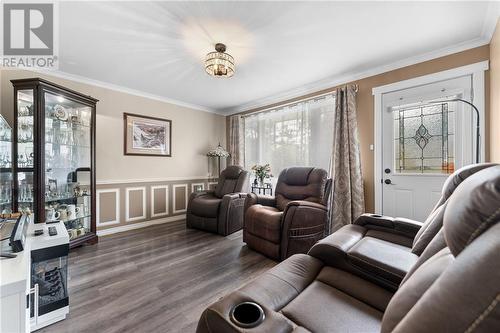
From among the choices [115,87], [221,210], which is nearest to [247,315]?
[221,210]

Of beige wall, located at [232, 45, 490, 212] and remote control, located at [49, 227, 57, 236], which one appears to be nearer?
remote control, located at [49, 227, 57, 236]

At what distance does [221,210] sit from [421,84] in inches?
120

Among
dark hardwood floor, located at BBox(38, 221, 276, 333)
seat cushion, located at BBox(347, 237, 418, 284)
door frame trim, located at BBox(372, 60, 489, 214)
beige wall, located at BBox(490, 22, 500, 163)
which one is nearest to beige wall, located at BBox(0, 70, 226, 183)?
dark hardwood floor, located at BBox(38, 221, 276, 333)

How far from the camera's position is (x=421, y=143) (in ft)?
8.25

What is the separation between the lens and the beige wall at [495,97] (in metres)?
1.83

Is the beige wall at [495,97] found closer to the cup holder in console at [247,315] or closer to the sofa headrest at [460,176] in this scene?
the sofa headrest at [460,176]

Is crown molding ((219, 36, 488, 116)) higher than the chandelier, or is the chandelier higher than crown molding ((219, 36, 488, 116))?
crown molding ((219, 36, 488, 116))

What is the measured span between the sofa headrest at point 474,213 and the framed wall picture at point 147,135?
12.9 ft

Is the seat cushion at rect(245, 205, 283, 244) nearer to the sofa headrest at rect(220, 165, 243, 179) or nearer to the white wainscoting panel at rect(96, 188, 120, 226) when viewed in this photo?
the sofa headrest at rect(220, 165, 243, 179)

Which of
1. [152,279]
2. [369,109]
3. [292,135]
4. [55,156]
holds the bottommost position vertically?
[152,279]

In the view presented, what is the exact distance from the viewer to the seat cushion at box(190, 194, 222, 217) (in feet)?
10.6

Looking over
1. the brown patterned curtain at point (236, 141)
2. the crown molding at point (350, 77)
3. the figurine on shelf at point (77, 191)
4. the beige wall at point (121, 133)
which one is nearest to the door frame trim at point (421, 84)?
→ the crown molding at point (350, 77)

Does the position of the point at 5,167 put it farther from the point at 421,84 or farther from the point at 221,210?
the point at 421,84

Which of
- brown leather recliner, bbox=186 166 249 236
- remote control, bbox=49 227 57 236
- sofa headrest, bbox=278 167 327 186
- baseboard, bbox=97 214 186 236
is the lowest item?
baseboard, bbox=97 214 186 236
